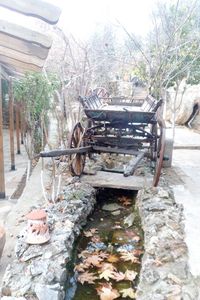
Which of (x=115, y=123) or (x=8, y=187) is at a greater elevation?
(x=115, y=123)

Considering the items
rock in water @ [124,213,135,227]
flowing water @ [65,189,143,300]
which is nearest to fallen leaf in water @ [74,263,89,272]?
flowing water @ [65,189,143,300]

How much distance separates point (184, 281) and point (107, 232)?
5.69 ft

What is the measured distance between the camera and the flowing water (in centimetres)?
336

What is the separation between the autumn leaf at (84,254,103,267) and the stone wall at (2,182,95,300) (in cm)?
25

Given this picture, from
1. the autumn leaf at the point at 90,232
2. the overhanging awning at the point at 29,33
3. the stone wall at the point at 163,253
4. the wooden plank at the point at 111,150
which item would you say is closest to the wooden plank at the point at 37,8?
the overhanging awning at the point at 29,33

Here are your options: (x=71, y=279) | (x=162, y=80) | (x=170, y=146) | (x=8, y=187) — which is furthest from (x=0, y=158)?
(x=162, y=80)

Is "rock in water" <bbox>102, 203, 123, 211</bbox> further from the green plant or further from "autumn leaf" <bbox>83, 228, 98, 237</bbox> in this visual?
the green plant

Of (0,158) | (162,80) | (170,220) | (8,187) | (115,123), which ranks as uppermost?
(162,80)

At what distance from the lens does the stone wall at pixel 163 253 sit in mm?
2917

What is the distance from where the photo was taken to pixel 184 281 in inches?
120

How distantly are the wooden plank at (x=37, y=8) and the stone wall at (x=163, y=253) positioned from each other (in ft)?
8.01

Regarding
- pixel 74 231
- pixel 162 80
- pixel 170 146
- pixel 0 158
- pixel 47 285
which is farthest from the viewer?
pixel 162 80

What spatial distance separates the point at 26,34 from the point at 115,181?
11.7ft

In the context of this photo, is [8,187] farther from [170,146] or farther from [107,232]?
[170,146]
